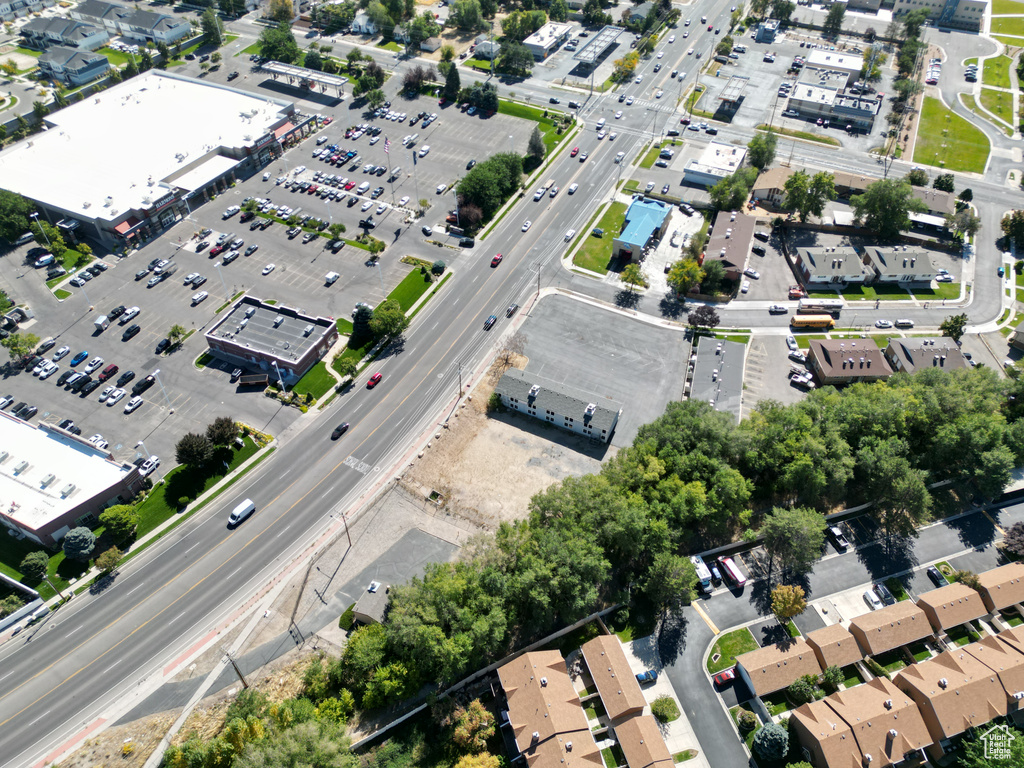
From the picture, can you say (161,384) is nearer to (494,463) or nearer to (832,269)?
(494,463)

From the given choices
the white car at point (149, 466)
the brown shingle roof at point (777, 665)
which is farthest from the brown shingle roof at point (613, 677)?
the white car at point (149, 466)

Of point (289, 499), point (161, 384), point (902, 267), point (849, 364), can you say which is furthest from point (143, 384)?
point (902, 267)

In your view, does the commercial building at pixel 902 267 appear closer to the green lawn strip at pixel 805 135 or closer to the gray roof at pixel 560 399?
the green lawn strip at pixel 805 135

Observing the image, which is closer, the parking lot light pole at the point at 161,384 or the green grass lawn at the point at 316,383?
the parking lot light pole at the point at 161,384

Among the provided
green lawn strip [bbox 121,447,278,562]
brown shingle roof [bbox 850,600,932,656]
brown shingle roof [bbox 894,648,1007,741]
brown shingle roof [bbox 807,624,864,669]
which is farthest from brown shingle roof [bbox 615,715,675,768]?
green lawn strip [bbox 121,447,278,562]

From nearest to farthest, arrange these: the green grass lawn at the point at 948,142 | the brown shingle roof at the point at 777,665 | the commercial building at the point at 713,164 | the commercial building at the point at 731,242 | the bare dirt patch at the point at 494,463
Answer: the brown shingle roof at the point at 777,665
the bare dirt patch at the point at 494,463
the commercial building at the point at 731,242
the commercial building at the point at 713,164
the green grass lawn at the point at 948,142
